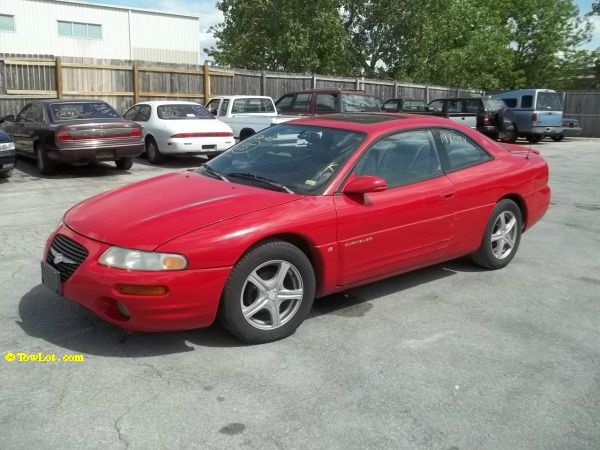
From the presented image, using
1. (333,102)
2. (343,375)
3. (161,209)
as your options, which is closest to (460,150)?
(343,375)

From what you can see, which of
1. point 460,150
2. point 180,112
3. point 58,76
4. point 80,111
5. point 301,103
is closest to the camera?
point 460,150

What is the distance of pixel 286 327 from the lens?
3.90m

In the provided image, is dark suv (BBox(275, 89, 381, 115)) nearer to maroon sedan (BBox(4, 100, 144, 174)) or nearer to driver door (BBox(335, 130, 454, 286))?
maroon sedan (BBox(4, 100, 144, 174))

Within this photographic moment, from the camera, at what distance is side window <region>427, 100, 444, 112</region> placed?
20625mm

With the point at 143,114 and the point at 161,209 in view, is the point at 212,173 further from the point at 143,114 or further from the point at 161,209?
the point at 143,114

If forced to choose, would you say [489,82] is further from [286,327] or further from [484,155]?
[286,327]

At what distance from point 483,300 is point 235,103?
11223 mm

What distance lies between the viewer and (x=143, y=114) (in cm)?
1316

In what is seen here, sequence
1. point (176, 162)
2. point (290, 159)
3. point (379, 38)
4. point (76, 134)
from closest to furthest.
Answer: point (290, 159) < point (76, 134) < point (176, 162) < point (379, 38)

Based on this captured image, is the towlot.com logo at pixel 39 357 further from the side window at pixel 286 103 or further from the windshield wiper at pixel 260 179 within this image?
the side window at pixel 286 103

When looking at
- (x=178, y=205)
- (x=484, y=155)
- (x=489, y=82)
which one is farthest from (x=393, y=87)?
(x=178, y=205)

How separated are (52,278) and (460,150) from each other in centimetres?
343

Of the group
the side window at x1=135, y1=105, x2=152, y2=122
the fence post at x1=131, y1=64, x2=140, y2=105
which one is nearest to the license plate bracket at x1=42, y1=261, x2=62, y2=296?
the side window at x1=135, y1=105, x2=152, y2=122

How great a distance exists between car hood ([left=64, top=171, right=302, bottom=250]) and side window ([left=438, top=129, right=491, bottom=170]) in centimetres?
167
